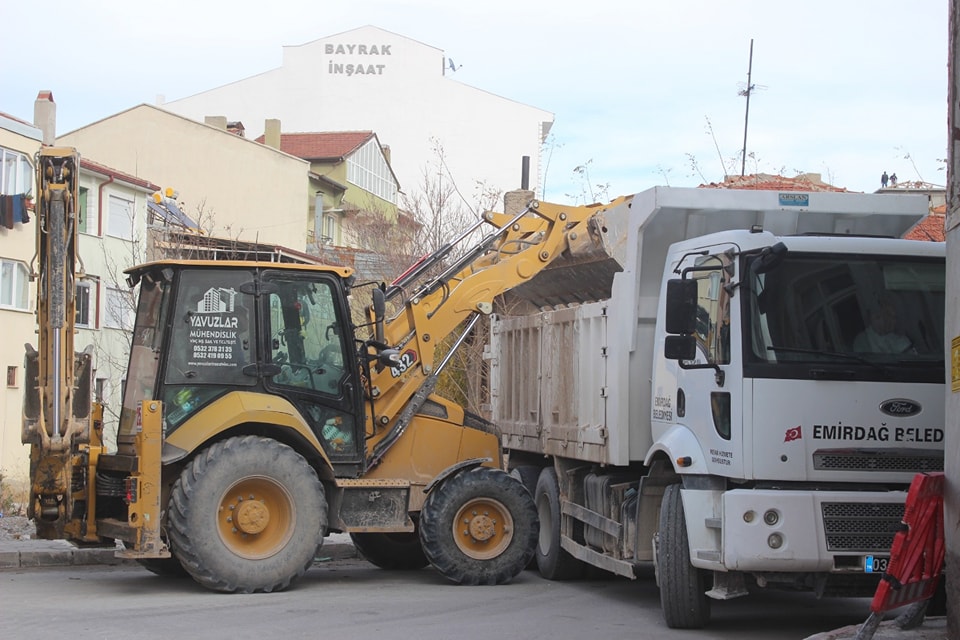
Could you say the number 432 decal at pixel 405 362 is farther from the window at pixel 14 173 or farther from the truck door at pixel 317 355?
the window at pixel 14 173

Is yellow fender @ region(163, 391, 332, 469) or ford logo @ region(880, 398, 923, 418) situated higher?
ford logo @ region(880, 398, 923, 418)

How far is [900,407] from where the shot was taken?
8.33m

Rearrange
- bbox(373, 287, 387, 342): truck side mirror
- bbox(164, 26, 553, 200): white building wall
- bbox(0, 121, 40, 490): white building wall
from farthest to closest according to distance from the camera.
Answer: bbox(164, 26, 553, 200): white building wall < bbox(0, 121, 40, 490): white building wall < bbox(373, 287, 387, 342): truck side mirror

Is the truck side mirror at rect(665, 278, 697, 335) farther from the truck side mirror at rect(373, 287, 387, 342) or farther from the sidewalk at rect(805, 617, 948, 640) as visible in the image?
the truck side mirror at rect(373, 287, 387, 342)

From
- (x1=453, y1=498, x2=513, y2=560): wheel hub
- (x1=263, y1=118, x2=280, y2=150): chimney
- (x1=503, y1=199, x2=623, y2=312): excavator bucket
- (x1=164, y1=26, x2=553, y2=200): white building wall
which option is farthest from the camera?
(x1=164, y1=26, x2=553, y2=200): white building wall

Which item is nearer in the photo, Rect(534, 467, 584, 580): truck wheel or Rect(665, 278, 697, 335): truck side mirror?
Rect(665, 278, 697, 335): truck side mirror

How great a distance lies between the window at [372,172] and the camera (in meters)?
53.9

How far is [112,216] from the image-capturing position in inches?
1479

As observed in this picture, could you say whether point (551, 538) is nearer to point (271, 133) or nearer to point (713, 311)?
point (713, 311)

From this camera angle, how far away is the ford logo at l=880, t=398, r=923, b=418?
831cm

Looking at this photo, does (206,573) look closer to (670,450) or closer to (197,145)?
(670,450)

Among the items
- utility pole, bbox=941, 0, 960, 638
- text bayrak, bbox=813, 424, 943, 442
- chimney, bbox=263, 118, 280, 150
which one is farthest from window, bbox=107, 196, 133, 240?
utility pole, bbox=941, 0, 960, 638

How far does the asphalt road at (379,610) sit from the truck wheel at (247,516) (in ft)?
0.78

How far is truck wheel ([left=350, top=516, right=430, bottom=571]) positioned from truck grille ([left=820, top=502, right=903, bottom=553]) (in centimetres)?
564
